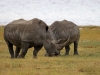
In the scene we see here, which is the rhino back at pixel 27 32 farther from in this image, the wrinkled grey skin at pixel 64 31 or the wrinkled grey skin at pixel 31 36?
the wrinkled grey skin at pixel 64 31

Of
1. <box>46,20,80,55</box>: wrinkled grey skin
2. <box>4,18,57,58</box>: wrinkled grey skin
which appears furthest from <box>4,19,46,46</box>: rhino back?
<box>46,20,80,55</box>: wrinkled grey skin

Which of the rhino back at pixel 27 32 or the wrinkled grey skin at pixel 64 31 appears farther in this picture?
the wrinkled grey skin at pixel 64 31

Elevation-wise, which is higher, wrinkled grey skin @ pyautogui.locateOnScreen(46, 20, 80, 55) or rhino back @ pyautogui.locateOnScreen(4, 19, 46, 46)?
rhino back @ pyautogui.locateOnScreen(4, 19, 46, 46)

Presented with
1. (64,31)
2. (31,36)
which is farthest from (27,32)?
(64,31)

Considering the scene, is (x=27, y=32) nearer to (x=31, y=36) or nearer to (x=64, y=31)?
(x=31, y=36)

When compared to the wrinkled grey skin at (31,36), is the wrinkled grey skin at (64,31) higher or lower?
lower

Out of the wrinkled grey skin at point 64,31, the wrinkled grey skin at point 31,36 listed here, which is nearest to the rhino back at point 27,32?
the wrinkled grey skin at point 31,36

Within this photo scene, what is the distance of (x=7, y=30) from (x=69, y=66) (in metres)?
5.48

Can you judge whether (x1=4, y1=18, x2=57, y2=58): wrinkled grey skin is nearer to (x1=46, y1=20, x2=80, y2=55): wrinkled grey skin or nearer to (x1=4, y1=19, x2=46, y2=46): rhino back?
(x1=4, y1=19, x2=46, y2=46): rhino back

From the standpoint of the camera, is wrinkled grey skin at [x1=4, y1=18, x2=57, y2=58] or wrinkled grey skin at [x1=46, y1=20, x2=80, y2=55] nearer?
wrinkled grey skin at [x1=4, y1=18, x2=57, y2=58]

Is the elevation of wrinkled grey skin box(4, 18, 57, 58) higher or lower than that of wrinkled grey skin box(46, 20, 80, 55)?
higher

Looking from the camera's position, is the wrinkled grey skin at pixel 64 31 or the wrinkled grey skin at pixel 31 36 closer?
the wrinkled grey skin at pixel 31 36

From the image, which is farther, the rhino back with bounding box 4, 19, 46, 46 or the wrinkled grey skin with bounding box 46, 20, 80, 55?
the wrinkled grey skin with bounding box 46, 20, 80, 55

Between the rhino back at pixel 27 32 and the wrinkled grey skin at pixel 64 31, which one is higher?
the rhino back at pixel 27 32
